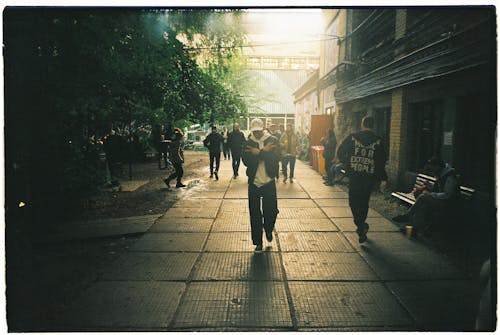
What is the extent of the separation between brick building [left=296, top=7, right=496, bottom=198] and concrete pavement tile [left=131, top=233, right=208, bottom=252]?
10.8 ft

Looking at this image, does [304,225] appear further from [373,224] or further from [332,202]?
[332,202]

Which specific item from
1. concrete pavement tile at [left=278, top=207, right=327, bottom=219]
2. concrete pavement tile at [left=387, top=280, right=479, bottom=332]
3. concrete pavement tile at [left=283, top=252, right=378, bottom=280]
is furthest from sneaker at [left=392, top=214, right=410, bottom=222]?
concrete pavement tile at [left=387, top=280, right=479, bottom=332]

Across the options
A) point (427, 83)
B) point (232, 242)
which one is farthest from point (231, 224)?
point (427, 83)

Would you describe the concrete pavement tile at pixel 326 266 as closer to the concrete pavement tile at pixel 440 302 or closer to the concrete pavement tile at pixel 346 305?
the concrete pavement tile at pixel 346 305

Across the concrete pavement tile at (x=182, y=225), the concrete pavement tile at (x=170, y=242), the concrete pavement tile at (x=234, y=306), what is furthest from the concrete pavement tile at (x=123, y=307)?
the concrete pavement tile at (x=182, y=225)

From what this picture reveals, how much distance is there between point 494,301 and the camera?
2.49 m

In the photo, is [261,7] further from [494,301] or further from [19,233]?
[19,233]

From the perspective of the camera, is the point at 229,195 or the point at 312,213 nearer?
the point at 312,213

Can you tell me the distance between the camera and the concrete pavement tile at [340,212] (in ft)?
21.4

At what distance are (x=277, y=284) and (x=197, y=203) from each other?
4.23 m

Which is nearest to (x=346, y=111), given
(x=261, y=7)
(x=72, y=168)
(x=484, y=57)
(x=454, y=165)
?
(x=454, y=165)

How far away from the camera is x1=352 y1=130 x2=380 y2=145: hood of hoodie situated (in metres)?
5.02

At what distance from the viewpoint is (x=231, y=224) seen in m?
5.96

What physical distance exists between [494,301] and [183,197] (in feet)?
21.9
